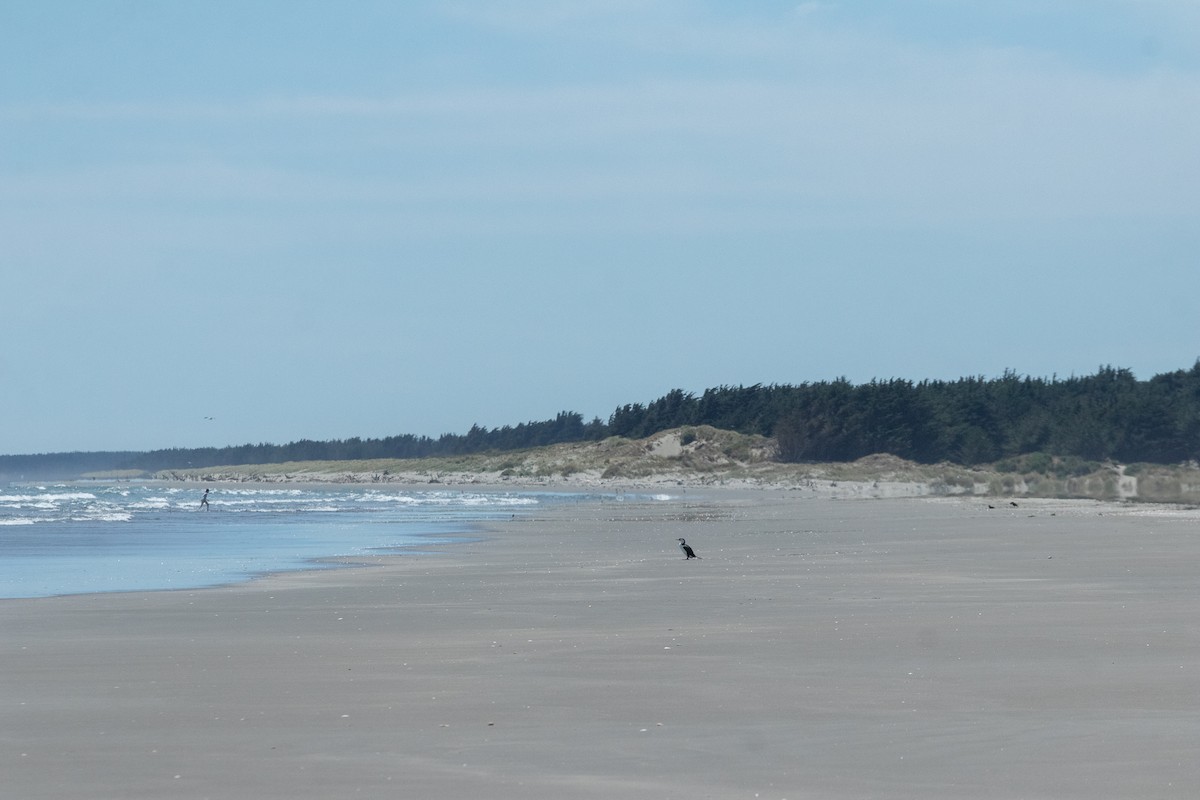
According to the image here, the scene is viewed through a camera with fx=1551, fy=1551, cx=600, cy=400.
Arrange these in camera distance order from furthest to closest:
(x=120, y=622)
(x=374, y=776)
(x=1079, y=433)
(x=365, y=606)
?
1. (x=1079, y=433)
2. (x=365, y=606)
3. (x=120, y=622)
4. (x=374, y=776)

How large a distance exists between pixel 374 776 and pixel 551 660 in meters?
3.41

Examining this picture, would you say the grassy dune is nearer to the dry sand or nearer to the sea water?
the sea water

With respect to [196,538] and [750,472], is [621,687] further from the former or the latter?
[750,472]

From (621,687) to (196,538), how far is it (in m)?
20.1

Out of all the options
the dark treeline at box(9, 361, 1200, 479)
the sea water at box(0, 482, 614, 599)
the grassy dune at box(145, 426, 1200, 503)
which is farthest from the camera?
the dark treeline at box(9, 361, 1200, 479)

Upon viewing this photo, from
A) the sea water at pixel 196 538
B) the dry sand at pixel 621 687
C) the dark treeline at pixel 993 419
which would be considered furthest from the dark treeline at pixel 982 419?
the dry sand at pixel 621 687

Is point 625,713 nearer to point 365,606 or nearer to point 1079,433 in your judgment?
point 365,606

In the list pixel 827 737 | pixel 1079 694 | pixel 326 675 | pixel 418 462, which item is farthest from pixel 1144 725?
pixel 418 462

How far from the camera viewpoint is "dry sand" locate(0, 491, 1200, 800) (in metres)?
6.16

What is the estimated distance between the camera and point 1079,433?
6712 centimetres

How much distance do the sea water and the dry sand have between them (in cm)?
229

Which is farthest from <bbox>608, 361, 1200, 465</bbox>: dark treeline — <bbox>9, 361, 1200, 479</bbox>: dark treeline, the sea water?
the sea water

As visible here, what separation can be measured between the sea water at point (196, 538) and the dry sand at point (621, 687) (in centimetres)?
229

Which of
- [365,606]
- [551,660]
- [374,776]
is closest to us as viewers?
[374,776]
